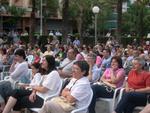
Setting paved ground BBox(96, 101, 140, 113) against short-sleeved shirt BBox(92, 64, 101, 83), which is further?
short-sleeved shirt BBox(92, 64, 101, 83)

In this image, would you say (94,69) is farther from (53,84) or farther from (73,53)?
(53,84)

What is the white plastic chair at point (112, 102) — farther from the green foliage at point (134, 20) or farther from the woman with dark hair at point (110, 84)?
the green foliage at point (134, 20)

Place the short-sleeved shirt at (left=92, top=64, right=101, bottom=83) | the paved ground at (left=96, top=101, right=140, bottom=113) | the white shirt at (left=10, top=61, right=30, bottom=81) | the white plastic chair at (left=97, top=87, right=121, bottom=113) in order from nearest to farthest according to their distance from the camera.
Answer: the white plastic chair at (left=97, top=87, right=121, bottom=113) → the paved ground at (left=96, top=101, right=140, bottom=113) → the white shirt at (left=10, top=61, right=30, bottom=81) → the short-sleeved shirt at (left=92, top=64, right=101, bottom=83)

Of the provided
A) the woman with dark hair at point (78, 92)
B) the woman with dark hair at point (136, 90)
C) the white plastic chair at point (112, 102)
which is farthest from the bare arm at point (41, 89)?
the white plastic chair at point (112, 102)

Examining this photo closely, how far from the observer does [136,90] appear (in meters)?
8.41

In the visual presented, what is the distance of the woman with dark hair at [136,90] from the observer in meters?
8.20

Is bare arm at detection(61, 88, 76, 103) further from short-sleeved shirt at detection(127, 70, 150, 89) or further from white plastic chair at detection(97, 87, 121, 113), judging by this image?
short-sleeved shirt at detection(127, 70, 150, 89)

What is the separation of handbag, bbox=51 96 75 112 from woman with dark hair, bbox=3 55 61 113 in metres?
0.40

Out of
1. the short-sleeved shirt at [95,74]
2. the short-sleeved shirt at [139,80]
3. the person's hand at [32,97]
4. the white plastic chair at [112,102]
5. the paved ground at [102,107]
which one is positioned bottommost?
the paved ground at [102,107]

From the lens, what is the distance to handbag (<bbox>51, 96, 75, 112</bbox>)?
7371 mm

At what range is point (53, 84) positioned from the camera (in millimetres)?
8148

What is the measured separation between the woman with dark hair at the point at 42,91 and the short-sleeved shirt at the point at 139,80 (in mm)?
1422

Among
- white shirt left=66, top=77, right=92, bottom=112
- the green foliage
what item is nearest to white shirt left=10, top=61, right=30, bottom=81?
white shirt left=66, top=77, right=92, bottom=112

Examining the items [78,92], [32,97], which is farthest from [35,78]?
[78,92]
